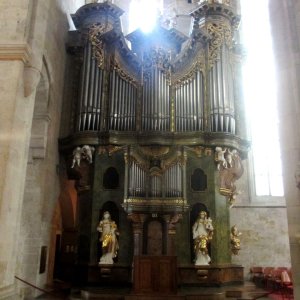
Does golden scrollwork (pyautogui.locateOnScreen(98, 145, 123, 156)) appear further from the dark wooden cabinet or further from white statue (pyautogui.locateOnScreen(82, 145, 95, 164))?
the dark wooden cabinet

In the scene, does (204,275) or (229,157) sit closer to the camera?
(204,275)

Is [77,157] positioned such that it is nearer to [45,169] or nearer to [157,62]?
[45,169]

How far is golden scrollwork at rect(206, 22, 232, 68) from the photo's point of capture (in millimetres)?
14180

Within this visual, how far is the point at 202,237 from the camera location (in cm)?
1193

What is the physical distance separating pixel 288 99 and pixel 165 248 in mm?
6052

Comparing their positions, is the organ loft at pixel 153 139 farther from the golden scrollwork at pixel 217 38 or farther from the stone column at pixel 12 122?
the stone column at pixel 12 122

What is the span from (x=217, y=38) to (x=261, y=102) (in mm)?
4057

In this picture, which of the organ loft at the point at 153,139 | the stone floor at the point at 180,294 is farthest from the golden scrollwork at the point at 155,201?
the stone floor at the point at 180,294

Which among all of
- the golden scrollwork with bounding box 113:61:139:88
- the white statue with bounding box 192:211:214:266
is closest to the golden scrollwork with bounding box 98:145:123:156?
the golden scrollwork with bounding box 113:61:139:88

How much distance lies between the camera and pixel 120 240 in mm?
12438

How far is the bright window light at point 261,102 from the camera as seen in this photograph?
16.3 m

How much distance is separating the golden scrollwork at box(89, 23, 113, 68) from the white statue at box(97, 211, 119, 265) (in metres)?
5.58

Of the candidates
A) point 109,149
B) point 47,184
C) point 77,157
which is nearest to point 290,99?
point 109,149

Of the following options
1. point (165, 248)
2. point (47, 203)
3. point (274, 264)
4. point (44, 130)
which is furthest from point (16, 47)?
point (274, 264)
